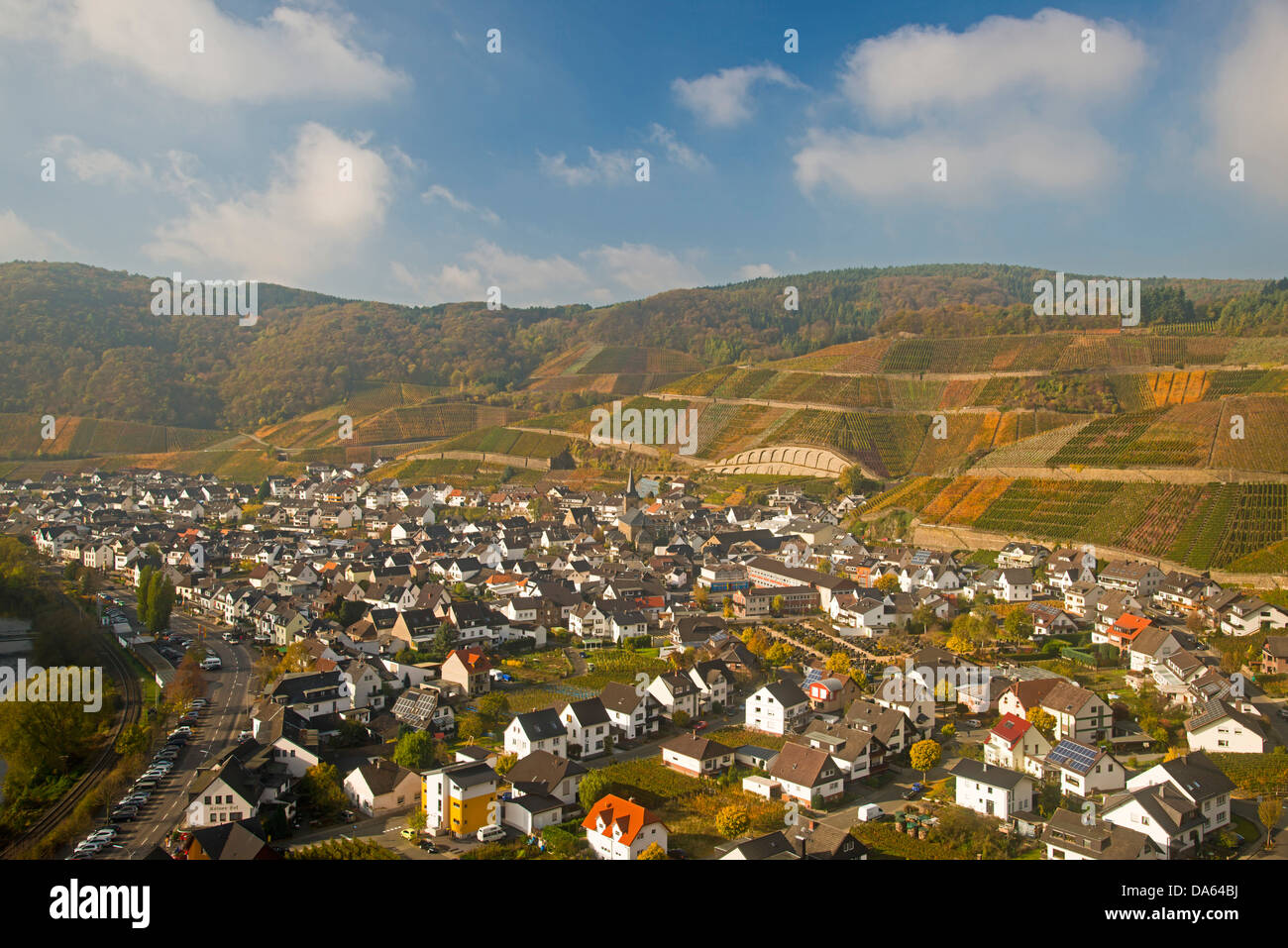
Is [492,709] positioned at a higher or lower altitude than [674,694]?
lower

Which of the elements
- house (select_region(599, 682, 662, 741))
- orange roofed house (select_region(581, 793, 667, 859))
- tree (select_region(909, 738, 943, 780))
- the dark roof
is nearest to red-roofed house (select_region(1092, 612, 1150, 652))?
tree (select_region(909, 738, 943, 780))

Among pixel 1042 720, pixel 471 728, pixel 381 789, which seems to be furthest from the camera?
pixel 471 728

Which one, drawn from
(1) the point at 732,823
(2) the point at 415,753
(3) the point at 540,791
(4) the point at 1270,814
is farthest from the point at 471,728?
(4) the point at 1270,814

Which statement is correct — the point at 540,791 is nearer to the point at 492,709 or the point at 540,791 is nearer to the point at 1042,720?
the point at 492,709

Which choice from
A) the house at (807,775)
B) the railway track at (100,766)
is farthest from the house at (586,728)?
the railway track at (100,766)

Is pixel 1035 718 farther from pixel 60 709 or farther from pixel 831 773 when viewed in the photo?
pixel 60 709

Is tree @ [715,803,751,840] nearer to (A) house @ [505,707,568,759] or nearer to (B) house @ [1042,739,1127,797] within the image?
(A) house @ [505,707,568,759]
